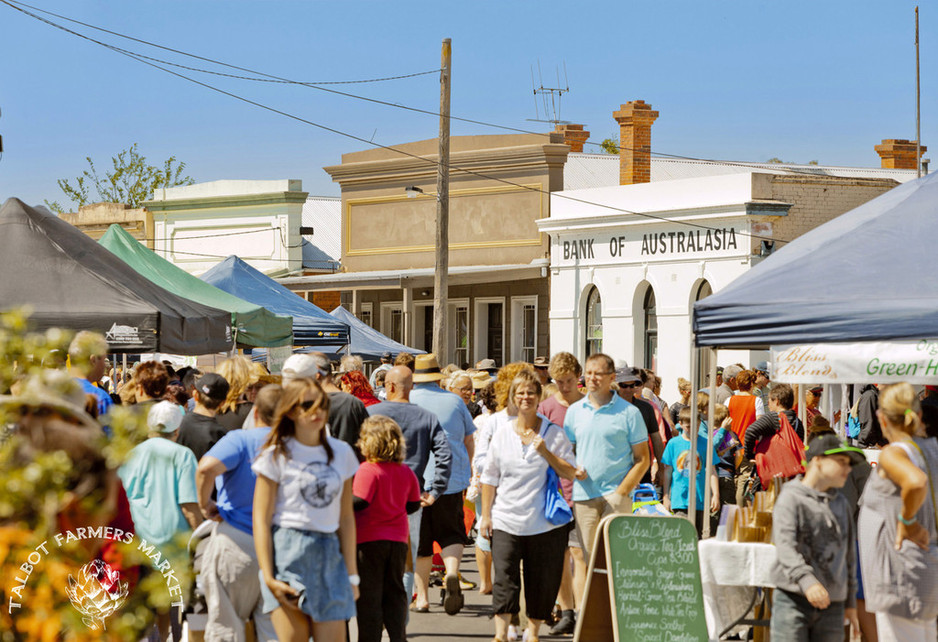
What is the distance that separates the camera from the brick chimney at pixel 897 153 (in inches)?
1571

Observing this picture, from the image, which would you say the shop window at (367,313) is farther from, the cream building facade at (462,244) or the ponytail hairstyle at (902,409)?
the ponytail hairstyle at (902,409)

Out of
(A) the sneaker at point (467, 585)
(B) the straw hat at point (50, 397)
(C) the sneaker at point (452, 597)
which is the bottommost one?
(A) the sneaker at point (467, 585)

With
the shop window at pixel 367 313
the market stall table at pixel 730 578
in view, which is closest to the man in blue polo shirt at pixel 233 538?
the market stall table at pixel 730 578

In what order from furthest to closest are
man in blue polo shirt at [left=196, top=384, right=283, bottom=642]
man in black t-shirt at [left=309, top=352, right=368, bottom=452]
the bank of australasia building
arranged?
1. the bank of australasia building
2. man in black t-shirt at [left=309, top=352, right=368, bottom=452]
3. man in blue polo shirt at [left=196, top=384, right=283, bottom=642]

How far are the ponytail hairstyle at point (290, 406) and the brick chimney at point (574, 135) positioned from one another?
32575 millimetres

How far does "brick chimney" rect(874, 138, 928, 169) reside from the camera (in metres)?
39.9

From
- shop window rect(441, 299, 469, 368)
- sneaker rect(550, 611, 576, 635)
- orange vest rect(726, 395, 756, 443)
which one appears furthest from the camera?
shop window rect(441, 299, 469, 368)

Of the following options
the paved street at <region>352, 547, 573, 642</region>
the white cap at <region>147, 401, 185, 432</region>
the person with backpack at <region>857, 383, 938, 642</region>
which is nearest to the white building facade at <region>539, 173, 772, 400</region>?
the paved street at <region>352, 547, 573, 642</region>

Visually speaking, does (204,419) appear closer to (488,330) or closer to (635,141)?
(488,330)

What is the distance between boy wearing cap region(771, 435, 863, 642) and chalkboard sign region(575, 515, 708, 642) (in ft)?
4.19

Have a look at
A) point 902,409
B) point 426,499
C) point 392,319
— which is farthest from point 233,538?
point 392,319

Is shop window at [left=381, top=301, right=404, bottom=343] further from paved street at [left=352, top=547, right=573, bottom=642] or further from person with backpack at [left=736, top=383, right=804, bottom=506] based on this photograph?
paved street at [left=352, top=547, right=573, bottom=642]

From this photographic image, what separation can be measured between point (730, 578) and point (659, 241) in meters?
21.1

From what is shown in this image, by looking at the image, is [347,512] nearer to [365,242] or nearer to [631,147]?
[631,147]
